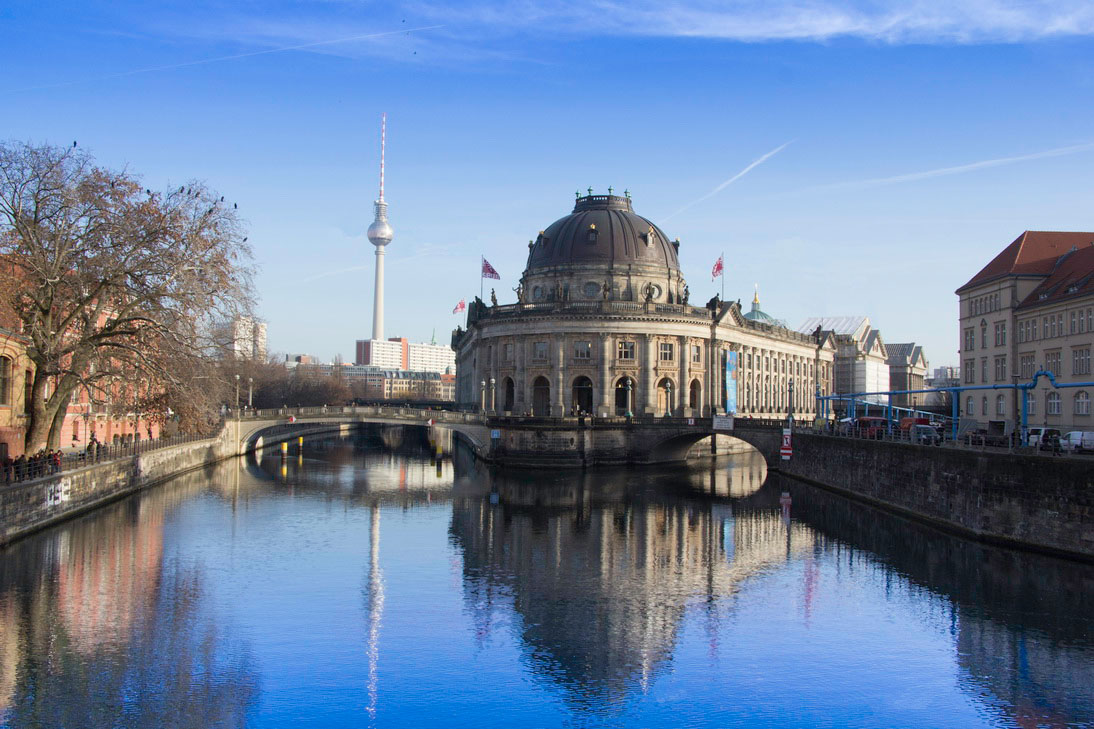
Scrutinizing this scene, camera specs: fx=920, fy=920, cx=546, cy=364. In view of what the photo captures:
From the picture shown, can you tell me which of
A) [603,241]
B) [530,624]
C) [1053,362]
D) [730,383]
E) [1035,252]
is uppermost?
[603,241]

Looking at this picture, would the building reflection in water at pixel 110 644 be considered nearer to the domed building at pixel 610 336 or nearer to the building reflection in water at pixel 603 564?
the building reflection in water at pixel 603 564

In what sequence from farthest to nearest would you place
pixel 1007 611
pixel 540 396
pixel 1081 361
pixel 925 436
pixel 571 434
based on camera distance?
1. pixel 540 396
2. pixel 571 434
3. pixel 1081 361
4. pixel 925 436
5. pixel 1007 611

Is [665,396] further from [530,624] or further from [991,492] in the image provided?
[530,624]

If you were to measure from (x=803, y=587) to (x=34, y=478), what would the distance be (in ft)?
111

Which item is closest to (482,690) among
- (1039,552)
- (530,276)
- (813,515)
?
(1039,552)

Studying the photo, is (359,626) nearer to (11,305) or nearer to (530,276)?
(11,305)

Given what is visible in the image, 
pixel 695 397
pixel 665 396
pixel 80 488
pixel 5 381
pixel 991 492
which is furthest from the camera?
pixel 695 397

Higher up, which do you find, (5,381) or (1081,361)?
(1081,361)

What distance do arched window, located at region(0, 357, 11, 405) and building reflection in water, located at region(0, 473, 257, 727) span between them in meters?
13.5

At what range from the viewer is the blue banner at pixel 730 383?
333 ft

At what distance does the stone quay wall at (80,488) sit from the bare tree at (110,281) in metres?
2.92

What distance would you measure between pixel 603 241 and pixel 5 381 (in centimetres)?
6895

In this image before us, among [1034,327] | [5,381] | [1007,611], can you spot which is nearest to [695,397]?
[1034,327]

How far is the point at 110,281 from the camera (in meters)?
43.2
